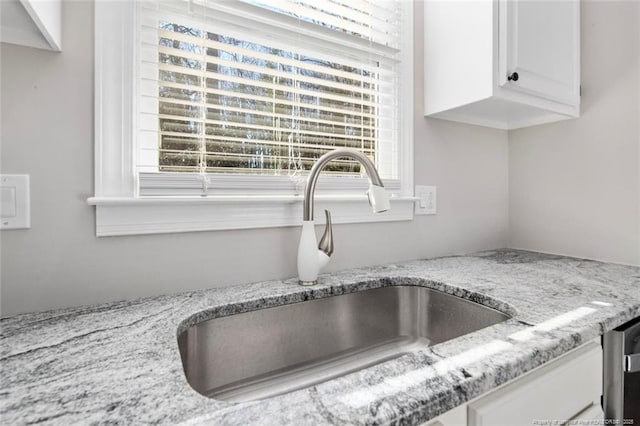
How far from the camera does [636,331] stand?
718mm

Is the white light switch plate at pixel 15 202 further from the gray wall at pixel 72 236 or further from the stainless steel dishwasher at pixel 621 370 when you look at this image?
the stainless steel dishwasher at pixel 621 370

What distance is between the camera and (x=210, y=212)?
872mm

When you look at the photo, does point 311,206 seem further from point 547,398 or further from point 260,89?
point 547,398

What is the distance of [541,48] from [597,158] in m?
0.50

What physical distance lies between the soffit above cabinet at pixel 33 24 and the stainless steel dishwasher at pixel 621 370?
4.38 feet

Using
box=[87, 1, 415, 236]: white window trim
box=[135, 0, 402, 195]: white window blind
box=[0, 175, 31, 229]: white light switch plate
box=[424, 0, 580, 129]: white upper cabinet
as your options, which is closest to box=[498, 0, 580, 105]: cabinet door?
box=[424, 0, 580, 129]: white upper cabinet

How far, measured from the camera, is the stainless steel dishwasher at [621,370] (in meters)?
0.69

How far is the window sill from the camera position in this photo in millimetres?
758

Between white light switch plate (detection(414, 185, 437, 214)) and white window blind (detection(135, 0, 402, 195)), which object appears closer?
white window blind (detection(135, 0, 402, 195))

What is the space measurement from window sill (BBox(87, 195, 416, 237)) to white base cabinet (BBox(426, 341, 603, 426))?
0.66m

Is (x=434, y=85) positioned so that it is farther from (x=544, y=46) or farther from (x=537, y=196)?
(x=537, y=196)

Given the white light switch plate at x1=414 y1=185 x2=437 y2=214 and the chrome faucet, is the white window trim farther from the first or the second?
the white light switch plate at x1=414 y1=185 x2=437 y2=214

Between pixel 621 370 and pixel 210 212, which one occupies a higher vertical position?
pixel 210 212

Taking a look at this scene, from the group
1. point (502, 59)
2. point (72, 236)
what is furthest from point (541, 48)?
point (72, 236)
